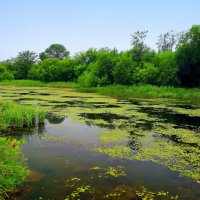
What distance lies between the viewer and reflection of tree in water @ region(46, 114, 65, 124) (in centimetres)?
1656

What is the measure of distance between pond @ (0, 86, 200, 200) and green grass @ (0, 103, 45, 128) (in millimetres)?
634

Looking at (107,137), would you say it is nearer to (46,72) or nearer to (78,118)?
(78,118)

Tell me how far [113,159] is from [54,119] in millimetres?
8195

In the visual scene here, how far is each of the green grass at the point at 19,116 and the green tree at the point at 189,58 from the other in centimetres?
2692

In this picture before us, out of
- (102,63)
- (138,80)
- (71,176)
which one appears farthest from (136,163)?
(102,63)

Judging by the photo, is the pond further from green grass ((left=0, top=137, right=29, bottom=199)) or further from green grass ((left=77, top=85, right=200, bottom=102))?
green grass ((left=77, top=85, right=200, bottom=102))

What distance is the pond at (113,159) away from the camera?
7359 millimetres

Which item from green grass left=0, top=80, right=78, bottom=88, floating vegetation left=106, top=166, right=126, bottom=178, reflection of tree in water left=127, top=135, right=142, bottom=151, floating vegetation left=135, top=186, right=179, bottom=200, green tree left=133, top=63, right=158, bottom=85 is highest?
green tree left=133, top=63, right=158, bottom=85

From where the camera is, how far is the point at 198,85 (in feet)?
127

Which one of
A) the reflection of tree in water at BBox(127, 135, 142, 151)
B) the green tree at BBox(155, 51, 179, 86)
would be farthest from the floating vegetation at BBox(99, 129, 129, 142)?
the green tree at BBox(155, 51, 179, 86)

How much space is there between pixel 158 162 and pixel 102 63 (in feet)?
133

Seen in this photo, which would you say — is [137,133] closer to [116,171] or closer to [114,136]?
[114,136]

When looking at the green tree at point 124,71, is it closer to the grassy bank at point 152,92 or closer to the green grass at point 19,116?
the grassy bank at point 152,92

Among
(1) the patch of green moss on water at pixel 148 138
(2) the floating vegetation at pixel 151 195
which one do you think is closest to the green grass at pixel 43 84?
(1) the patch of green moss on water at pixel 148 138
